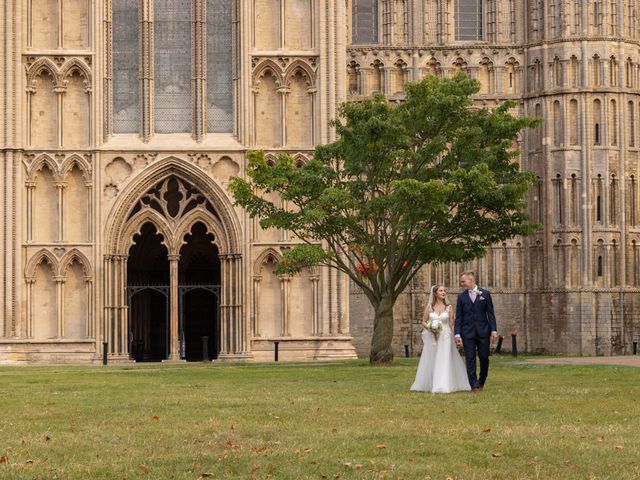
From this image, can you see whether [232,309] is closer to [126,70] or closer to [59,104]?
[126,70]

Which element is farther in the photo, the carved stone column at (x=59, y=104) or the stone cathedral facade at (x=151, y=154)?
the carved stone column at (x=59, y=104)

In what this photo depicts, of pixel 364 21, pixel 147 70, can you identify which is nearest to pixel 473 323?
pixel 147 70

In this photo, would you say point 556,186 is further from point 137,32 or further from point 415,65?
point 137,32

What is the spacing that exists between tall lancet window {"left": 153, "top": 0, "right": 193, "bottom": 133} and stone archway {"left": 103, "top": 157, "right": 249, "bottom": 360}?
1.65 metres

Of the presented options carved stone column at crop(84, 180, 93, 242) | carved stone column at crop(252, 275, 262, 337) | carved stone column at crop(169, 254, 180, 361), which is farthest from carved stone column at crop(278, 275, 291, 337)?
carved stone column at crop(84, 180, 93, 242)

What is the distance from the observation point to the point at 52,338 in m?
51.0

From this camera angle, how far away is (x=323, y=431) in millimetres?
17234

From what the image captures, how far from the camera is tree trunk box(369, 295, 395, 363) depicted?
39344mm

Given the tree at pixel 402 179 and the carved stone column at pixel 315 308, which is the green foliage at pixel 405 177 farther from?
the carved stone column at pixel 315 308

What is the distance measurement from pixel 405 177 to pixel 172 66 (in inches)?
616

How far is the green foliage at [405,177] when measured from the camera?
125 ft

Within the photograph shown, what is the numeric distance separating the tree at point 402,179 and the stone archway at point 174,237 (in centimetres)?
1134

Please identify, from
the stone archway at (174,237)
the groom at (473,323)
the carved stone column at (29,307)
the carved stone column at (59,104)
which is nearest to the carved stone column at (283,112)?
the stone archway at (174,237)

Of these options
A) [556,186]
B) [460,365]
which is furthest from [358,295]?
[460,365]
